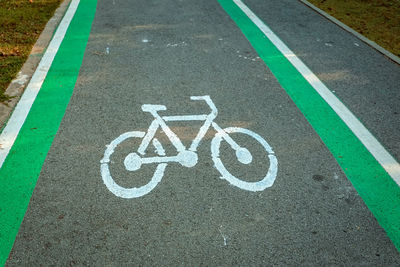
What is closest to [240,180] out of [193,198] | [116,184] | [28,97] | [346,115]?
[193,198]

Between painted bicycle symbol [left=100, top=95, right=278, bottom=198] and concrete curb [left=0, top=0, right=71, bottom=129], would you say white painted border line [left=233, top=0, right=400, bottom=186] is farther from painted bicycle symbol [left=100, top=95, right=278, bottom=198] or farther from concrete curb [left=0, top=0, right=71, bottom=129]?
concrete curb [left=0, top=0, right=71, bottom=129]

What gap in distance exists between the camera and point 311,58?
19.0ft

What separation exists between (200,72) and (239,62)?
2.54 ft

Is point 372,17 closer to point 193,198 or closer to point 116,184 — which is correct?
point 193,198

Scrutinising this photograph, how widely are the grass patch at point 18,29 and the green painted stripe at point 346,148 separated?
4.05m

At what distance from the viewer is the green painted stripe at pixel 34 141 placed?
116 inches

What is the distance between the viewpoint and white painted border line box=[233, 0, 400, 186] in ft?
11.8

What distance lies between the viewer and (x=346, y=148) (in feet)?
12.5

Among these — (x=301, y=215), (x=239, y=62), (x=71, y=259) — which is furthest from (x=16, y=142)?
(x=239, y=62)

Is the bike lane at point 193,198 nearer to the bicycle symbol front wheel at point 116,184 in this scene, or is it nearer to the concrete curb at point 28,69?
the bicycle symbol front wheel at point 116,184

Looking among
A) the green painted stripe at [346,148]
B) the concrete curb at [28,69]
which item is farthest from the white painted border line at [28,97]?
the green painted stripe at [346,148]

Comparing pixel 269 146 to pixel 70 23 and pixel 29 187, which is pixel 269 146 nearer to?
pixel 29 187

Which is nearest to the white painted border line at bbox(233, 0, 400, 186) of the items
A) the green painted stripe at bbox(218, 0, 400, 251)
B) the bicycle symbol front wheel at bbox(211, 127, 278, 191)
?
the green painted stripe at bbox(218, 0, 400, 251)

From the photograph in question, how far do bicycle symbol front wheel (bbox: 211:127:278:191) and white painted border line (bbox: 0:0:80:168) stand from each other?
2261 millimetres
